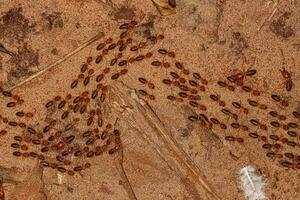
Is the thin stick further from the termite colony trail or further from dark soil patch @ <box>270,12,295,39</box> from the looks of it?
dark soil patch @ <box>270,12,295,39</box>

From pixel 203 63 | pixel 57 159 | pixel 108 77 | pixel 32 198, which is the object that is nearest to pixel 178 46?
pixel 203 63

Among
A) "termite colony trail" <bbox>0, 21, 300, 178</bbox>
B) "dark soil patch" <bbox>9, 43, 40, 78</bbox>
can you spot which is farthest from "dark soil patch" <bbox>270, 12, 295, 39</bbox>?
"dark soil patch" <bbox>9, 43, 40, 78</bbox>

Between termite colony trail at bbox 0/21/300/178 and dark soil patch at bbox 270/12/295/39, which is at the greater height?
dark soil patch at bbox 270/12/295/39

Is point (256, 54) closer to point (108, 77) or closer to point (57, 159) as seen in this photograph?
point (108, 77)

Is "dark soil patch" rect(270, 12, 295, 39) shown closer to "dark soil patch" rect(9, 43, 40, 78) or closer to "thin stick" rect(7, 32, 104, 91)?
"thin stick" rect(7, 32, 104, 91)

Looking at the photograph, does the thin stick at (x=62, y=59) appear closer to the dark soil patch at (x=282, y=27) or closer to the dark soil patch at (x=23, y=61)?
the dark soil patch at (x=23, y=61)

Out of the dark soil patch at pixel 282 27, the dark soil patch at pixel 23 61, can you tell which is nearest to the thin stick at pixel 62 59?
the dark soil patch at pixel 23 61

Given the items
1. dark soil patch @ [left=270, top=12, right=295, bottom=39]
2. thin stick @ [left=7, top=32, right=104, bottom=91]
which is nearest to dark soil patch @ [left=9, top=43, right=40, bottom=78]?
thin stick @ [left=7, top=32, right=104, bottom=91]

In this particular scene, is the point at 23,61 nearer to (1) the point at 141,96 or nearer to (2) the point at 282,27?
(1) the point at 141,96
